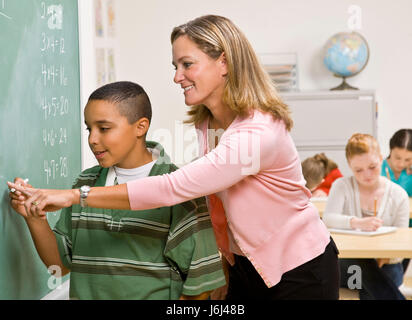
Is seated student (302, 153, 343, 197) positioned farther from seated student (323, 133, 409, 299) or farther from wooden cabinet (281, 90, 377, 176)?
seated student (323, 133, 409, 299)

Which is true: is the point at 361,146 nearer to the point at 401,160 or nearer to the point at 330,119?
the point at 401,160

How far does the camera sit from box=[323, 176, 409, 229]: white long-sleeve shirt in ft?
7.16

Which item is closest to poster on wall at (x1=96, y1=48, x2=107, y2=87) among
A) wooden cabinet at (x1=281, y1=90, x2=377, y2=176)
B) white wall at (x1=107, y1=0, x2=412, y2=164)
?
wooden cabinet at (x1=281, y1=90, x2=377, y2=176)

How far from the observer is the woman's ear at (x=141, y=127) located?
96cm

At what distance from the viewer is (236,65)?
0.99m

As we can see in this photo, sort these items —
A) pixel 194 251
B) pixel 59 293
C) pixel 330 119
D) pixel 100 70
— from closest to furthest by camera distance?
pixel 194 251 → pixel 59 293 → pixel 100 70 → pixel 330 119

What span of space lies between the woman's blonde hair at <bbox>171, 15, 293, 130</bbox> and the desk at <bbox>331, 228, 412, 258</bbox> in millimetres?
930

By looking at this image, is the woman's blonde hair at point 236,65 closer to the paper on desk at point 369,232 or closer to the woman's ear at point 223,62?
the woman's ear at point 223,62

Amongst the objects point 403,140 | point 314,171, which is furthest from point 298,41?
point 403,140

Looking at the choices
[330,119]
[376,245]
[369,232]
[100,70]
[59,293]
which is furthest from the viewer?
[330,119]

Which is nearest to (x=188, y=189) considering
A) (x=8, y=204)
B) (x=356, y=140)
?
(x=8, y=204)

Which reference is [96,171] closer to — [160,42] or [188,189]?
[188,189]

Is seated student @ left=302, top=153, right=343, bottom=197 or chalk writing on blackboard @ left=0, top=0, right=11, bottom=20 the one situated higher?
chalk writing on blackboard @ left=0, top=0, right=11, bottom=20

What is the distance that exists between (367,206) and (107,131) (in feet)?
4.97
